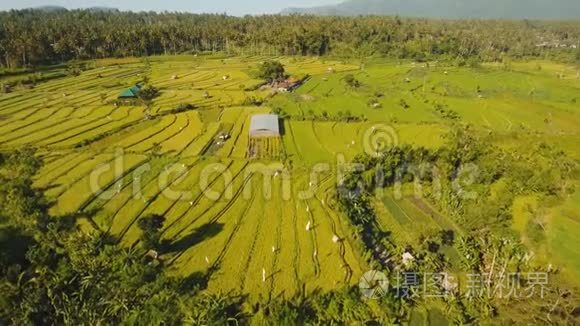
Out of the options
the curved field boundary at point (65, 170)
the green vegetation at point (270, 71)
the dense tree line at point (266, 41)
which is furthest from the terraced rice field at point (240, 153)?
the dense tree line at point (266, 41)

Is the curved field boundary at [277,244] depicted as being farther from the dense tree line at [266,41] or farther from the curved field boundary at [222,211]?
the dense tree line at [266,41]

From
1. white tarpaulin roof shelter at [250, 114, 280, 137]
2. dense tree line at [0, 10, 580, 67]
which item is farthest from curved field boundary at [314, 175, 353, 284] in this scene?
dense tree line at [0, 10, 580, 67]

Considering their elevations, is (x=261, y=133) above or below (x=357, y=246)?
above

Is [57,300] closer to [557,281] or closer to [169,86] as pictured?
[557,281]

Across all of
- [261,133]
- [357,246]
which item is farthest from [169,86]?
[357,246]

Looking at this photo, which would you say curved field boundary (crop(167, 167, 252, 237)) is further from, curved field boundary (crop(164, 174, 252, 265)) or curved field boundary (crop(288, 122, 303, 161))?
curved field boundary (crop(288, 122, 303, 161))

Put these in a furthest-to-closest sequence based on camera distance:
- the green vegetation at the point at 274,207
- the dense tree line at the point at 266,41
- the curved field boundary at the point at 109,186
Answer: the dense tree line at the point at 266,41, the curved field boundary at the point at 109,186, the green vegetation at the point at 274,207
